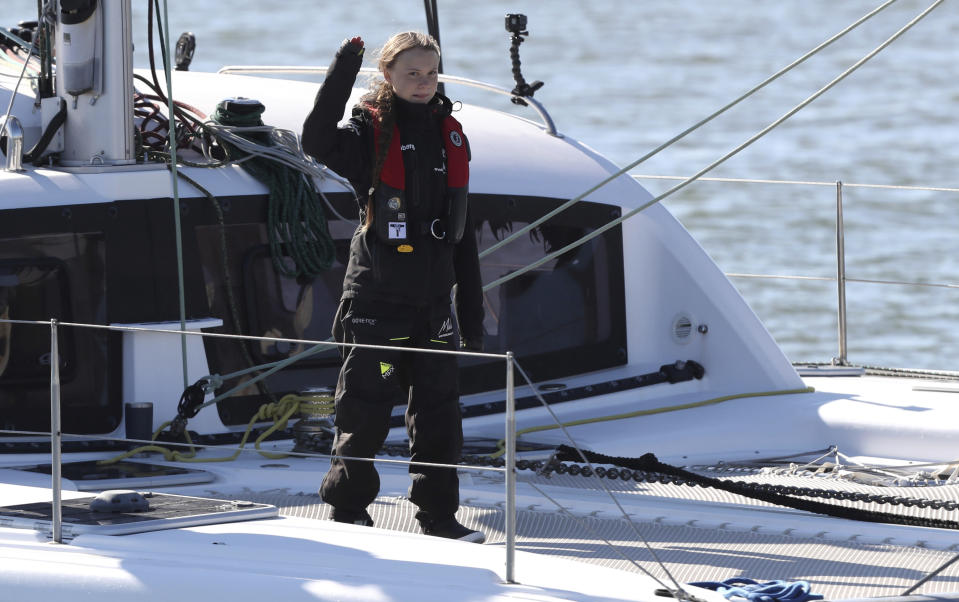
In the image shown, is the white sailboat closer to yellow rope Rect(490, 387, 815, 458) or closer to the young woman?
yellow rope Rect(490, 387, 815, 458)

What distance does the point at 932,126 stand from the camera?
63.5 ft

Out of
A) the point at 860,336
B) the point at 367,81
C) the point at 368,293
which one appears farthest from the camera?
the point at 860,336

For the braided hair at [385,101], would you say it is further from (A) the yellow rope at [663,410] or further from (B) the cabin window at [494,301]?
(A) the yellow rope at [663,410]

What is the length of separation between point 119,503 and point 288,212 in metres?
1.68

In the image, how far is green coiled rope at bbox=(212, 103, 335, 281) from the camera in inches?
225

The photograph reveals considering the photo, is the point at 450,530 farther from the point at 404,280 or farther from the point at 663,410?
the point at 663,410

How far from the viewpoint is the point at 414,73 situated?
14.6ft

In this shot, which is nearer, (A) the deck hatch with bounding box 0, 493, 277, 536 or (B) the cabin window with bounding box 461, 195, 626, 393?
(A) the deck hatch with bounding box 0, 493, 277, 536

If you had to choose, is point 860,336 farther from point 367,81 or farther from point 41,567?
point 41,567

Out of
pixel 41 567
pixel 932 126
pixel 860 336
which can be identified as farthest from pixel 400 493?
pixel 932 126

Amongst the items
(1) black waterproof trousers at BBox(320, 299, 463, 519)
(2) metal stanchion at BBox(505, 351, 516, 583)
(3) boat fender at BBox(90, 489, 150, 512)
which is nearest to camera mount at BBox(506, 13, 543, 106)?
(1) black waterproof trousers at BBox(320, 299, 463, 519)

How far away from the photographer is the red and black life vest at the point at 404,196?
445 cm

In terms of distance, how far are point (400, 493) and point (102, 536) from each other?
1.32 m

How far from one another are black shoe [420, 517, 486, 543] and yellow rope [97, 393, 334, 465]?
2.94ft
